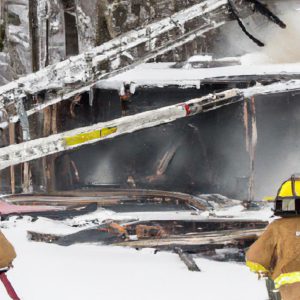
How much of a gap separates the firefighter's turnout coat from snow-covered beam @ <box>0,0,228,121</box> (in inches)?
119

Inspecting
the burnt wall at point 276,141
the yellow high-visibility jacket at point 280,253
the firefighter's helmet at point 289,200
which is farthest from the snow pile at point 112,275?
the firefighter's helmet at point 289,200

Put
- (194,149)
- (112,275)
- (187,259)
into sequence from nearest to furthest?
(112,275)
(187,259)
(194,149)

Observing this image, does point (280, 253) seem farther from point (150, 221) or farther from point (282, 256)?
point (150, 221)

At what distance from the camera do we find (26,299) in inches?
212

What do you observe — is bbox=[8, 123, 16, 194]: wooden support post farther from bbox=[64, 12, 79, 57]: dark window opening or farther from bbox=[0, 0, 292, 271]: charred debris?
bbox=[64, 12, 79, 57]: dark window opening

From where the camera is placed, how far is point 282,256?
3539mm

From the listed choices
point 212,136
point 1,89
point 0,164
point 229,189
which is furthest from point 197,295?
point 1,89

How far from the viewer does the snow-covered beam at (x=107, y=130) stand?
6168mm

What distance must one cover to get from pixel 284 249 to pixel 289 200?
0.89 feet

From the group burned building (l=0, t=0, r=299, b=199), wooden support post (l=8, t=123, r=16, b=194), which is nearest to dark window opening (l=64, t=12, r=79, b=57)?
burned building (l=0, t=0, r=299, b=199)

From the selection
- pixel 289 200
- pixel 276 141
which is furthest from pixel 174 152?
pixel 289 200

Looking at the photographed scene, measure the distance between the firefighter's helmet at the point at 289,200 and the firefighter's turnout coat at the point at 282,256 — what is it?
2.1 inches

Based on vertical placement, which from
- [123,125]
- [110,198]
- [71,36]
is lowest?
[110,198]

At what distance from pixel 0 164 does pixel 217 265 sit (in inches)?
91.2
